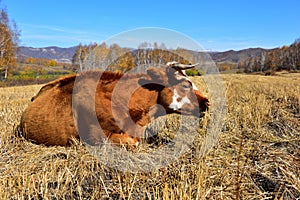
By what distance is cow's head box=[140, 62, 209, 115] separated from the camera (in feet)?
16.7

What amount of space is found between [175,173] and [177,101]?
8.08 ft

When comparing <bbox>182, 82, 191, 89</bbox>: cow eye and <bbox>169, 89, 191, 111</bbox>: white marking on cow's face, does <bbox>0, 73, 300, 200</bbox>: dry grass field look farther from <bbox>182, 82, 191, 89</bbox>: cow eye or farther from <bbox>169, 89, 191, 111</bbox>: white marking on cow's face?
<bbox>182, 82, 191, 89</bbox>: cow eye

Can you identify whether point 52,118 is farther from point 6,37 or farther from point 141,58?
point 6,37

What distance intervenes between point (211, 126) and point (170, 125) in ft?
3.31

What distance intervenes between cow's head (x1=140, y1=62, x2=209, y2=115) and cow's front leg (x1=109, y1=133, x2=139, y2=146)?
1.12 m

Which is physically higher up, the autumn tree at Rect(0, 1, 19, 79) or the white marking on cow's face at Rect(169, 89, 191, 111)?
the autumn tree at Rect(0, 1, 19, 79)

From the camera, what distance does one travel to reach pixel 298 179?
2811 mm

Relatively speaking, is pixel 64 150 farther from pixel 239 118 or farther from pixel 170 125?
pixel 239 118

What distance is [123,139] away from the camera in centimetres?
452

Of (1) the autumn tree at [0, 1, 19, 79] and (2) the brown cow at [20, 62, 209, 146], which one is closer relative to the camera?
(2) the brown cow at [20, 62, 209, 146]

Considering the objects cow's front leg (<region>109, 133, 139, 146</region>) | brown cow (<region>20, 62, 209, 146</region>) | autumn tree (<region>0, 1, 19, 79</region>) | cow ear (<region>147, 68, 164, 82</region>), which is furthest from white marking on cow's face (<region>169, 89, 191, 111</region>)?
autumn tree (<region>0, 1, 19, 79</region>)

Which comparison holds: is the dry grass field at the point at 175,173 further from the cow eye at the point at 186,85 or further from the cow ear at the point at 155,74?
the cow ear at the point at 155,74

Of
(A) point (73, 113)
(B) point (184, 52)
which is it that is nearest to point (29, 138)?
(A) point (73, 113)

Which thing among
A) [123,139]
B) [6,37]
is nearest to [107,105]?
[123,139]
